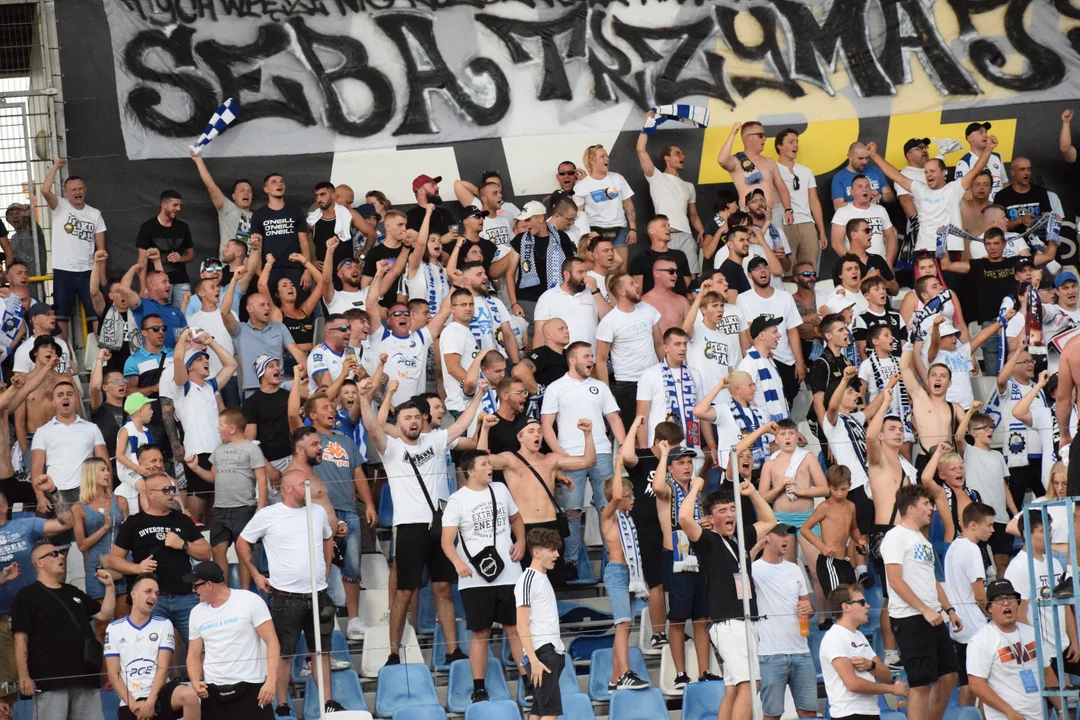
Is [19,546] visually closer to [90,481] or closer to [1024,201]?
[90,481]

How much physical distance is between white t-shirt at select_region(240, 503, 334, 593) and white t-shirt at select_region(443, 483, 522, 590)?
0.82m

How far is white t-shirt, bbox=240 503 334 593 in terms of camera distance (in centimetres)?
1020

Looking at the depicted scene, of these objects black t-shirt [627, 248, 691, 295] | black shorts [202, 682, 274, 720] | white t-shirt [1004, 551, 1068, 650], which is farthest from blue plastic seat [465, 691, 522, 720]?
black t-shirt [627, 248, 691, 295]

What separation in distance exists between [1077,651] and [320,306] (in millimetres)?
7722

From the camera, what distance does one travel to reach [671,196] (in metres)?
16.5

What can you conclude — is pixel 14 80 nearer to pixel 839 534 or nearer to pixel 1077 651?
pixel 839 534

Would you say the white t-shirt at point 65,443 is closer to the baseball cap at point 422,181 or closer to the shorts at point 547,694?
the shorts at point 547,694

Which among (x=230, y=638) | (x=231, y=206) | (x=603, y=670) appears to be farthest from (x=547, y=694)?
(x=231, y=206)

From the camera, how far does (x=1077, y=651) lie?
9758mm

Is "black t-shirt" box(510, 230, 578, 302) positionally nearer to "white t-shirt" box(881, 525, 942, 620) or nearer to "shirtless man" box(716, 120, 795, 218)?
"shirtless man" box(716, 120, 795, 218)

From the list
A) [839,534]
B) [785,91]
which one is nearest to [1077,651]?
[839,534]

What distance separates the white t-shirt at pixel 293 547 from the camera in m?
10.2

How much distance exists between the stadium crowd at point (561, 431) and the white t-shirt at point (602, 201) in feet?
0.11

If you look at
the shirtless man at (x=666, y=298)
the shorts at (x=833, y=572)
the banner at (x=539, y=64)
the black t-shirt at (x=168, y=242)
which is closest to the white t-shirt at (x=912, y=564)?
the shorts at (x=833, y=572)
